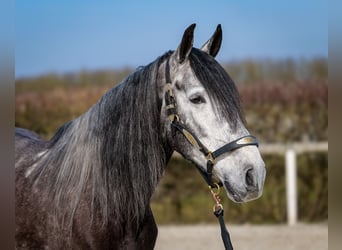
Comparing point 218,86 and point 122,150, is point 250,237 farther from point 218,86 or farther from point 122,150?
point 218,86

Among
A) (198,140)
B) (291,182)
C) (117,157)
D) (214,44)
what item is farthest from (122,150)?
(291,182)

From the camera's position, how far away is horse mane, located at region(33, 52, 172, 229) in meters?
2.58

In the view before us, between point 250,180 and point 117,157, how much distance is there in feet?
2.27

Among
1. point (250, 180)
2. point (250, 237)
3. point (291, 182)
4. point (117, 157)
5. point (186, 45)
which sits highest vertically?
point (186, 45)

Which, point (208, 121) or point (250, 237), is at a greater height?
point (208, 121)

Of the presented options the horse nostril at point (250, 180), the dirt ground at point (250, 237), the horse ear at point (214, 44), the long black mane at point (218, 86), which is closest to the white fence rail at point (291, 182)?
the dirt ground at point (250, 237)

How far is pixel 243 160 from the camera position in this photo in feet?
7.81

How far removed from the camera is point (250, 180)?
236 centimetres

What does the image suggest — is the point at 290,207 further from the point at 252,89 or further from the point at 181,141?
the point at 181,141

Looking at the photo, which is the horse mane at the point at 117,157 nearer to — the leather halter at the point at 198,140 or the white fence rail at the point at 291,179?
the leather halter at the point at 198,140

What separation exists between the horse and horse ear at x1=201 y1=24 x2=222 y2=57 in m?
0.02

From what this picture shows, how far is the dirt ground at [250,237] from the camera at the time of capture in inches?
265

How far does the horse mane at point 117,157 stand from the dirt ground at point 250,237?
4.24 m

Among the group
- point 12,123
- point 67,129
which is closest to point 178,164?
point 67,129
